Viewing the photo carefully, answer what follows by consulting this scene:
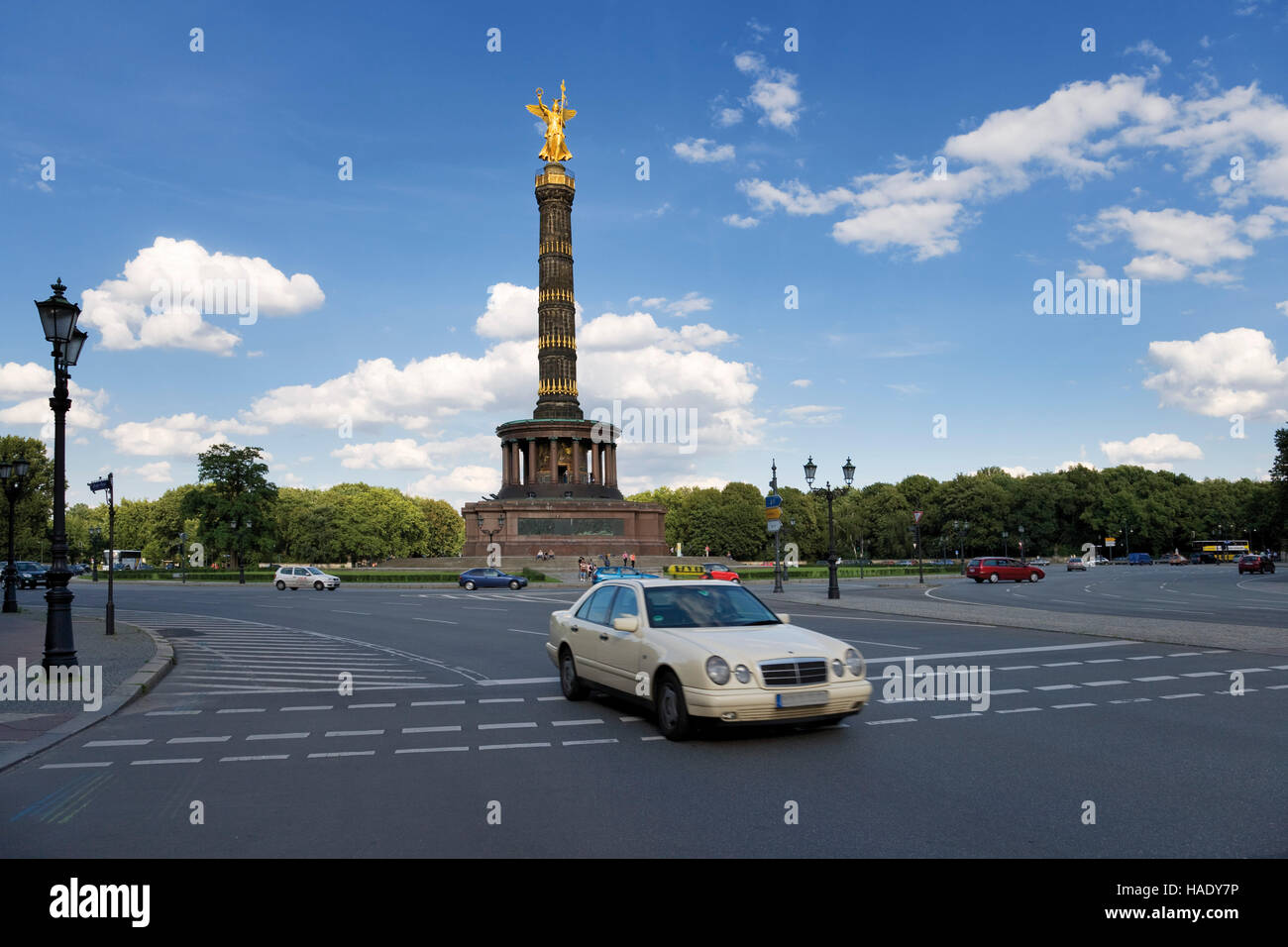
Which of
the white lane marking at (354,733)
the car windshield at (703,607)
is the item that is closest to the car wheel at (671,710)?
the car windshield at (703,607)

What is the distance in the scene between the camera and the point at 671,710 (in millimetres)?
8977

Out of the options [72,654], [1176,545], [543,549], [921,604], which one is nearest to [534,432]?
[543,549]

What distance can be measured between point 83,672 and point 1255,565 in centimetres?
7007

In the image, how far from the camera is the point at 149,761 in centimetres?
853

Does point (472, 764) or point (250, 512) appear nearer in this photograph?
point (472, 764)

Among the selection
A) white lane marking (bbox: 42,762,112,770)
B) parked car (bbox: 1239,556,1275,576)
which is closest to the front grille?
white lane marking (bbox: 42,762,112,770)

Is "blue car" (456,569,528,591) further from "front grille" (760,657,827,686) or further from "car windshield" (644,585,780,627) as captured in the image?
"front grille" (760,657,827,686)

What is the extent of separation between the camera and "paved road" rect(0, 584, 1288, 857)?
5.82 m

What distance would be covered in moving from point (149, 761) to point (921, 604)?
25.1 metres

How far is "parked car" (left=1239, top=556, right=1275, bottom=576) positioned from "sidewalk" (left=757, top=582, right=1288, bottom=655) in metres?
44.6

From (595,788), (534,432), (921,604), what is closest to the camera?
(595,788)

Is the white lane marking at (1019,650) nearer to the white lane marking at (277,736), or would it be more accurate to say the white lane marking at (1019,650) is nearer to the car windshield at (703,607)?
the car windshield at (703,607)

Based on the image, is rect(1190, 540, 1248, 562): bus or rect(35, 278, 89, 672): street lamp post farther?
rect(1190, 540, 1248, 562): bus
